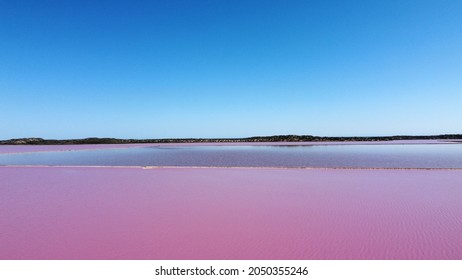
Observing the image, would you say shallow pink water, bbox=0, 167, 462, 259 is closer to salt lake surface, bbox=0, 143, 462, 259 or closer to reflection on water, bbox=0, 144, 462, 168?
salt lake surface, bbox=0, 143, 462, 259

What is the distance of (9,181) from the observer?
1033 cm

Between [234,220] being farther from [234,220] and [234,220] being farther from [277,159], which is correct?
[277,159]

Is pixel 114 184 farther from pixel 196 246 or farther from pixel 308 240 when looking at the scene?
pixel 308 240

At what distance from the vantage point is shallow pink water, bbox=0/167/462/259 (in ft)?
13.0

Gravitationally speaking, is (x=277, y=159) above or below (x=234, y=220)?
above

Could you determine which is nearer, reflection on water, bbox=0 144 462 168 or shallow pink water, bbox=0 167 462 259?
shallow pink water, bbox=0 167 462 259

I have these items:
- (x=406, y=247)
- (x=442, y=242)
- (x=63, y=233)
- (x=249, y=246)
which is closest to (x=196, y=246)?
(x=249, y=246)

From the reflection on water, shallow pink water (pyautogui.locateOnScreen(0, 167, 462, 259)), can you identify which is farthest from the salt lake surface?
the reflection on water

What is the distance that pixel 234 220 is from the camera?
530 cm

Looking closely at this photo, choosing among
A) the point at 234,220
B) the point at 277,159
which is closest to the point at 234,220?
the point at 234,220

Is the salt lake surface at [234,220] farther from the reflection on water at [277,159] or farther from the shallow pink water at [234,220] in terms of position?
the reflection on water at [277,159]

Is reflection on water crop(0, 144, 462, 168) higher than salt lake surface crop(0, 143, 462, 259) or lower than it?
higher

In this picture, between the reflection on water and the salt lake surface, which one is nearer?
the salt lake surface
